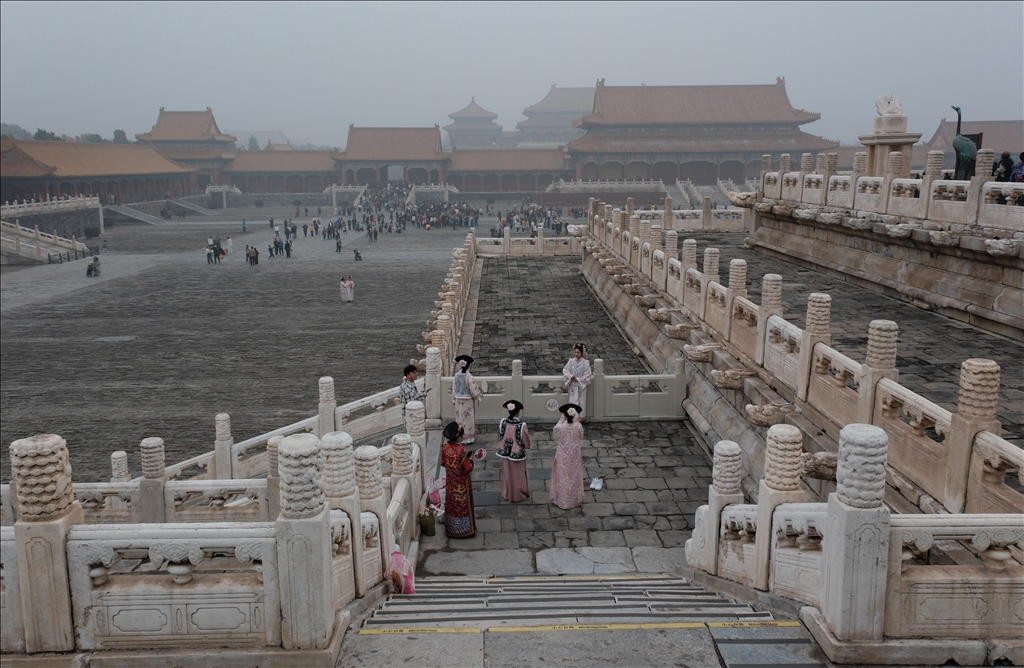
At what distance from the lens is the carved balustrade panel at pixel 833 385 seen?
6.91 m

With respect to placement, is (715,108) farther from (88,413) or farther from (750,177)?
(88,413)

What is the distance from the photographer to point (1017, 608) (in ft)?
14.2

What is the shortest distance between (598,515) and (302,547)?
15.4 ft

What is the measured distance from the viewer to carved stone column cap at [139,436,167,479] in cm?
865

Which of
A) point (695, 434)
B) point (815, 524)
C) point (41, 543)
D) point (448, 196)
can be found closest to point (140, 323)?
point (695, 434)

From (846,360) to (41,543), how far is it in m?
6.20

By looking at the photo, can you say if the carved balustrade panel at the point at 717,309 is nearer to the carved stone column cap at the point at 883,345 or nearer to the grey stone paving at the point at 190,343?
the carved stone column cap at the point at 883,345

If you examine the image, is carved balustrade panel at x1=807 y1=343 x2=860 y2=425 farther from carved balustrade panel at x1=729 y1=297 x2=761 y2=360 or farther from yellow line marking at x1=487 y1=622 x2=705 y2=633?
yellow line marking at x1=487 y1=622 x2=705 y2=633

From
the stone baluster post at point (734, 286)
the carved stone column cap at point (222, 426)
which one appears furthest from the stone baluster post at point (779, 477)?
the carved stone column cap at point (222, 426)

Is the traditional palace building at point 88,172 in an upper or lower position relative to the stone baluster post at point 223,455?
upper

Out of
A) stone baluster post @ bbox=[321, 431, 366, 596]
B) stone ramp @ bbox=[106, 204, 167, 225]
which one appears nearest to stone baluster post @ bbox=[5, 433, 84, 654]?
stone baluster post @ bbox=[321, 431, 366, 596]

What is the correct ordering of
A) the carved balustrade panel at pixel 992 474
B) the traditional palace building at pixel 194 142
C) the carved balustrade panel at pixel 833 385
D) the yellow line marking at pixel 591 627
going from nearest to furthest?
the yellow line marking at pixel 591 627
the carved balustrade panel at pixel 992 474
the carved balustrade panel at pixel 833 385
the traditional palace building at pixel 194 142

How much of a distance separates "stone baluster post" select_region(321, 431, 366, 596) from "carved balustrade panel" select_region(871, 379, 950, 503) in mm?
4134

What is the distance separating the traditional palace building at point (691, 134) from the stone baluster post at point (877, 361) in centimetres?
5722
